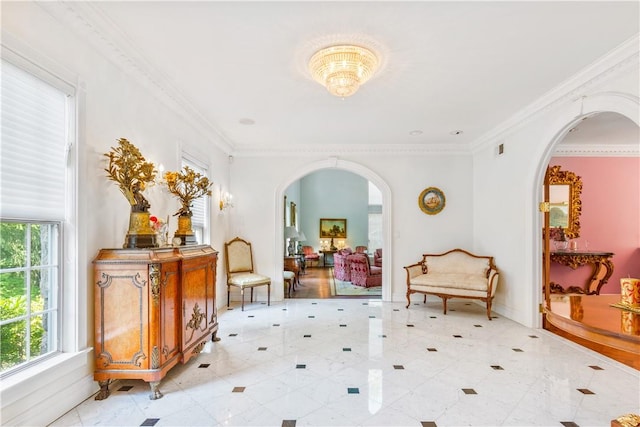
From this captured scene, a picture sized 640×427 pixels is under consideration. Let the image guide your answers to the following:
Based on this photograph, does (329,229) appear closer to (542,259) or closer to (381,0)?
(542,259)

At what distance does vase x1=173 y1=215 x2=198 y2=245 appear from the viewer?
11.9 ft

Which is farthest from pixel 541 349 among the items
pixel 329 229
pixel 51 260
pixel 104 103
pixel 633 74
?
pixel 329 229

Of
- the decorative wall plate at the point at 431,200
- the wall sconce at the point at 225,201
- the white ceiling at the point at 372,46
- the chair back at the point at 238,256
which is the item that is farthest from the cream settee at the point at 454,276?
the wall sconce at the point at 225,201

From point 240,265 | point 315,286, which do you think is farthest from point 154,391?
point 315,286

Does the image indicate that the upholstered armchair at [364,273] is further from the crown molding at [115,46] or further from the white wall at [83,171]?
the white wall at [83,171]

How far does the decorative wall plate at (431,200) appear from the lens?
6.21 m

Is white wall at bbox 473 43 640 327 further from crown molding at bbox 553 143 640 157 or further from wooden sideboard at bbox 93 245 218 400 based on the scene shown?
wooden sideboard at bbox 93 245 218 400

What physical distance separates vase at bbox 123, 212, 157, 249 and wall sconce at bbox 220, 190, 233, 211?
9.51 feet

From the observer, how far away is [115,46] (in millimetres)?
2756

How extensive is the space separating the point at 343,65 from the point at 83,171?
7.61ft

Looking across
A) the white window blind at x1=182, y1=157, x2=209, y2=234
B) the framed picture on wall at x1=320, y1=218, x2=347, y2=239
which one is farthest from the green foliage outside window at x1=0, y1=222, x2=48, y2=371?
the framed picture on wall at x1=320, y1=218, x2=347, y2=239

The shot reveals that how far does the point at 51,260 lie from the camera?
234 centimetres

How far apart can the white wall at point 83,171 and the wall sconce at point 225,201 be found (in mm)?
2236

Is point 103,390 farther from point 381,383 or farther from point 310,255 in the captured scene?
point 310,255
